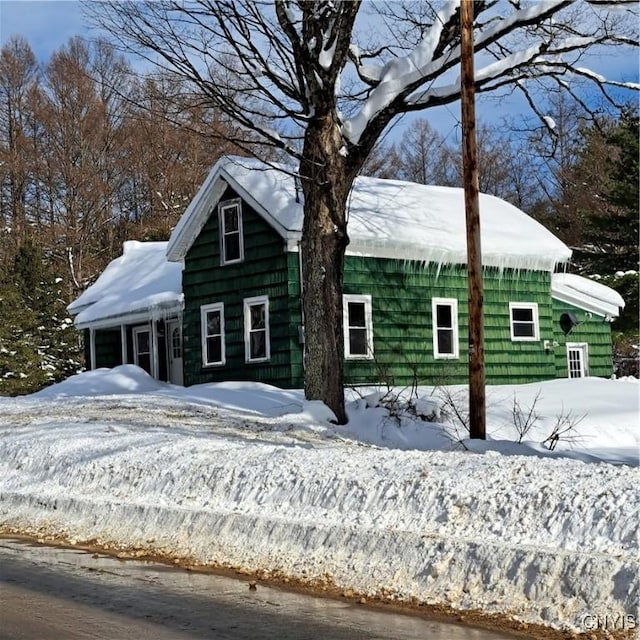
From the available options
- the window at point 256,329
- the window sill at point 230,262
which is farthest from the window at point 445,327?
the window sill at point 230,262

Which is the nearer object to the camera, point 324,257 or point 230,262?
point 324,257

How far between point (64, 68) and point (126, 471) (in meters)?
36.8

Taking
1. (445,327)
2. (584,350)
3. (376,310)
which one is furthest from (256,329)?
(584,350)

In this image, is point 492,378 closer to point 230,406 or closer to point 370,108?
point 230,406

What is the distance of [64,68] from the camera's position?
43875 mm

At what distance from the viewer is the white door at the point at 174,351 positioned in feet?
90.6

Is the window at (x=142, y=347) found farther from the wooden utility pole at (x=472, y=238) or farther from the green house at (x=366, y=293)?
the wooden utility pole at (x=472, y=238)

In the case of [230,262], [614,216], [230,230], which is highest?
[614,216]

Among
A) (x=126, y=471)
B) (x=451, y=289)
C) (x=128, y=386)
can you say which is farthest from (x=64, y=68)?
(x=126, y=471)

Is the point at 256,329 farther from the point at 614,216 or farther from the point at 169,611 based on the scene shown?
the point at 614,216

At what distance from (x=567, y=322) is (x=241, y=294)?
9896 millimetres

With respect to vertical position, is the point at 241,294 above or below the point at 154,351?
above

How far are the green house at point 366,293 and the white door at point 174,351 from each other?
32 mm

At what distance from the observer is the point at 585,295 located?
94.1ft
